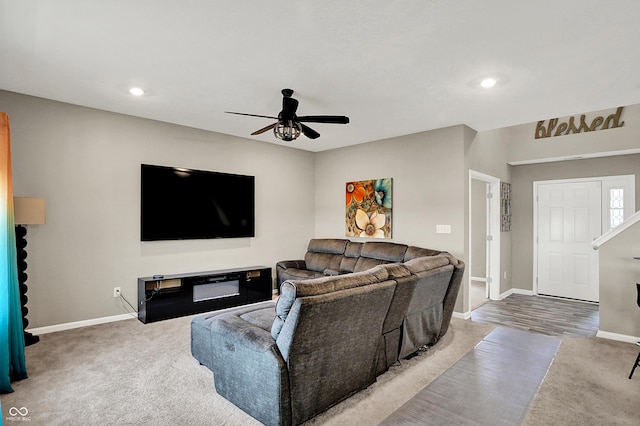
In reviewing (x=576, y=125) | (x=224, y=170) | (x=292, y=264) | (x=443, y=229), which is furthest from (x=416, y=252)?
(x=576, y=125)

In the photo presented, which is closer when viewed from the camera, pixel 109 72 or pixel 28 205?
pixel 109 72

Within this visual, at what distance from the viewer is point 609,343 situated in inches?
145

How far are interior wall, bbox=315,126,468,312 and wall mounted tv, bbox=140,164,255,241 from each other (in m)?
1.75

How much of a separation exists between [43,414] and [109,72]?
9.13 ft

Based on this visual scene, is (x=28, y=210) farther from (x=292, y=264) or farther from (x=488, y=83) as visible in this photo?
(x=488, y=83)

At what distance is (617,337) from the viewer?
3803mm

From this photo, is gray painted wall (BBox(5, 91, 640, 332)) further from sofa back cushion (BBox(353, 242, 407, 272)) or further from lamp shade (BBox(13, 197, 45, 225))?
lamp shade (BBox(13, 197, 45, 225))

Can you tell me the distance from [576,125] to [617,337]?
335 cm

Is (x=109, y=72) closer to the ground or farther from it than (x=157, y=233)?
farther from it

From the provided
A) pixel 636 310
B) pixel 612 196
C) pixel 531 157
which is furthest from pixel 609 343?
pixel 531 157

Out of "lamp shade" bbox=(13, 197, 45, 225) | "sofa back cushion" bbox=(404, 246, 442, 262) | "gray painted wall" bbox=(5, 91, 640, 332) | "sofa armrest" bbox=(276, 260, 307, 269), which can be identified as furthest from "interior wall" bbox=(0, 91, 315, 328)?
"sofa back cushion" bbox=(404, 246, 442, 262)

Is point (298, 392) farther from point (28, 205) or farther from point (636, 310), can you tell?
point (636, 310)

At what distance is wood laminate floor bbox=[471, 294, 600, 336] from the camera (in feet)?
13.7

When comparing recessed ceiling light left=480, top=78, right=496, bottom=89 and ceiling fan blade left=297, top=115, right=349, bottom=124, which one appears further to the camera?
ceiling fan blade left=297, top=115, right=349, bottom=124
